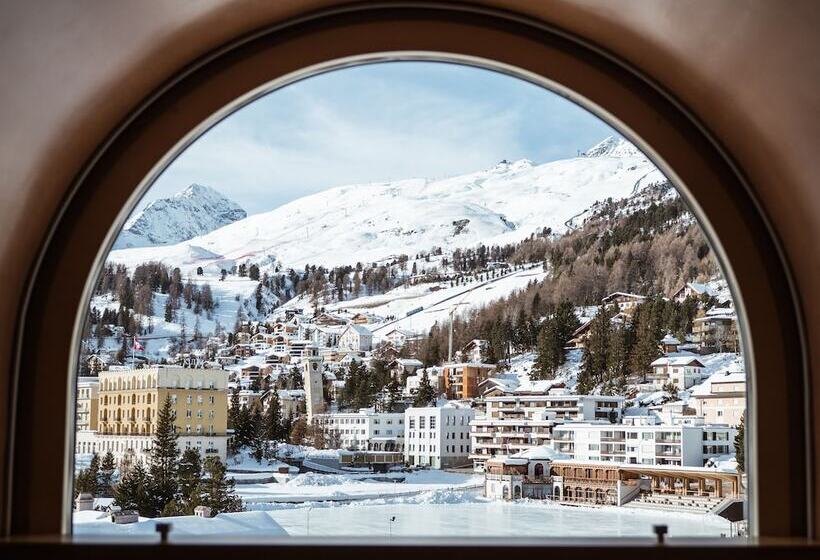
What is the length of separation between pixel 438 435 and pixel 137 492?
2.45 ft

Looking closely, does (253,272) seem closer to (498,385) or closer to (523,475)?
(498,385)

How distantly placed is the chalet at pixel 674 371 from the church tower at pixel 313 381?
2.72ft

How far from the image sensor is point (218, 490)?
195cm

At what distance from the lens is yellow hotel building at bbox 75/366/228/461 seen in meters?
1.99

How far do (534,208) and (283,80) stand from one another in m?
0.83

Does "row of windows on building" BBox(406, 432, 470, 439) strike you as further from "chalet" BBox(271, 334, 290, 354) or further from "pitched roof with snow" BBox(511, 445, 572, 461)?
"chalet" BBox(271, 334, 290, 354)

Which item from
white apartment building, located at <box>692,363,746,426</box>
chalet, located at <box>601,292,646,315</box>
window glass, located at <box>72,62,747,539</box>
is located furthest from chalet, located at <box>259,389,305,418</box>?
white apartment building, located at <box>692,363,746,426</box>

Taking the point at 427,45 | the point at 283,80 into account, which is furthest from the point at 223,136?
the point at 427,45

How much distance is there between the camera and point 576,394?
7.01ft

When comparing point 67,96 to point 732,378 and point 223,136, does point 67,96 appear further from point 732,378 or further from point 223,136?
point 732,378

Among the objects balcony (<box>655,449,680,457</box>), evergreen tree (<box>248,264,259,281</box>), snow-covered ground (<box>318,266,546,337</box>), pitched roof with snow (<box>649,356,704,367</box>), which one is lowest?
balcony (<box>655,449,680,457</box>)

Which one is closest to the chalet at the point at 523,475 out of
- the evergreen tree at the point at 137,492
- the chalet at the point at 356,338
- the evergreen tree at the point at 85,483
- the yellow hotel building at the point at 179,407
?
the chalet at the point at 356,338

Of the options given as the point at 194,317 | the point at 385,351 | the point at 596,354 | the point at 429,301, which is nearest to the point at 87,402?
the point at 194,317

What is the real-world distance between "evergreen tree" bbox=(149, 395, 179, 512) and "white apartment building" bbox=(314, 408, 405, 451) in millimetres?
351
